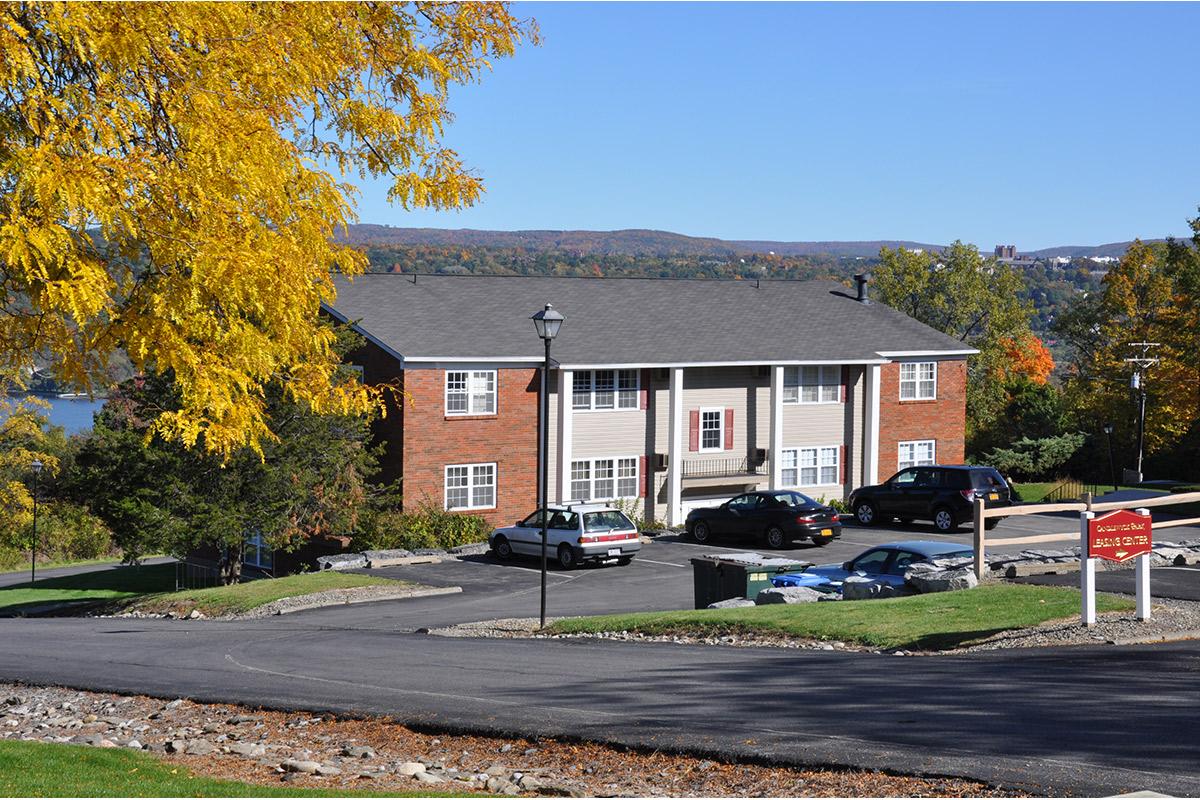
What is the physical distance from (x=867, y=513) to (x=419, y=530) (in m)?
13.0

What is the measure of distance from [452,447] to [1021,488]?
30237 mm

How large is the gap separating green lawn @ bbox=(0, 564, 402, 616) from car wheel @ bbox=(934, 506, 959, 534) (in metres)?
15.5

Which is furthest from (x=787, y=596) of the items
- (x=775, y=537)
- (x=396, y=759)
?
(x=775, y=537)

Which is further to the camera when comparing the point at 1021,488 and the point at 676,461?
the point at 1021,488

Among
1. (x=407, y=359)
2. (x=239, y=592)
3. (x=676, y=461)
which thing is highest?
(x=407, y=359)

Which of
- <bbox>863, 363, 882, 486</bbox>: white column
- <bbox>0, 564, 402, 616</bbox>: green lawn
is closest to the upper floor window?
<bbox>863, 363, 882, 486</bbox>: white column

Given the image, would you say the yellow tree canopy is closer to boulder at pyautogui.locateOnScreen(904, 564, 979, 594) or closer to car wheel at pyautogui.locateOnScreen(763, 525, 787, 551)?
boulder at pyautogui.locateOnScreen(904, 564, 979, 594)

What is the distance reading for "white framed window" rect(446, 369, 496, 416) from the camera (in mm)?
37469

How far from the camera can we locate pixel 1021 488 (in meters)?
57.2

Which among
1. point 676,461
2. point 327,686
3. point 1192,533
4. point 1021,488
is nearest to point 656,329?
point 676,461

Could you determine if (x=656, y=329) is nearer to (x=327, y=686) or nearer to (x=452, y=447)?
(x=452, y=447)

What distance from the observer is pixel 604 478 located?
1597 inches

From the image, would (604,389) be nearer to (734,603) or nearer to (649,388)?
(649,388)

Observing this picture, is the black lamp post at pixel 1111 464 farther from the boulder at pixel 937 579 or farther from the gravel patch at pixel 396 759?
the gravel patch at pixel 396 759
